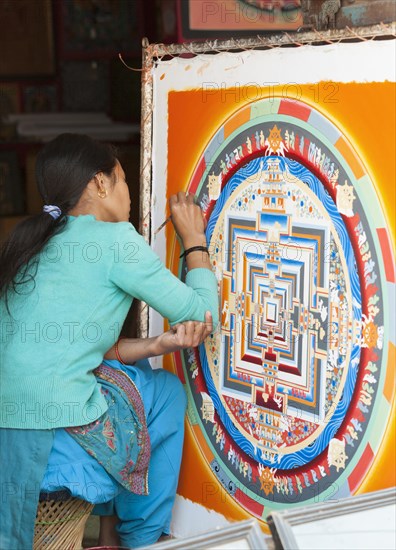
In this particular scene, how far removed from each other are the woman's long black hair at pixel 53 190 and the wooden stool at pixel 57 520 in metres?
0.49

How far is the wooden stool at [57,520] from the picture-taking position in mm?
2025

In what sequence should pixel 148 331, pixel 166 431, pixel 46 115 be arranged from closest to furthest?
pixel 166 431 < pixel 148 331 < pixel 46 115

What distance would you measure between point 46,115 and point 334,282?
12.8 feet

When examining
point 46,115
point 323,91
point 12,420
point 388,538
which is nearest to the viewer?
point 388,538

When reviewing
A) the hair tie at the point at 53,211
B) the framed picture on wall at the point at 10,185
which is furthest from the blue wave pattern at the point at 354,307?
the framed picture on wall at the point at 10,185

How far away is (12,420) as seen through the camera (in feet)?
6.63

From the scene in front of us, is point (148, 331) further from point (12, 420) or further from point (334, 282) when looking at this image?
point (334, 282)

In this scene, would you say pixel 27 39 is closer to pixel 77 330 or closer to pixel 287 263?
pixel 77 330

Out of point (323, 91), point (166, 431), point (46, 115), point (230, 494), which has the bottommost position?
point (230, 494)

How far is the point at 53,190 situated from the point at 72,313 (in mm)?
330

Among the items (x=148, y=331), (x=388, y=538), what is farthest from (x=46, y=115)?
(x=388, y=538)

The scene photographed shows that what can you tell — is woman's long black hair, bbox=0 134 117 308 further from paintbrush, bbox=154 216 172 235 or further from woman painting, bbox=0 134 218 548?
paintbrush, bbox=154 216 172 235

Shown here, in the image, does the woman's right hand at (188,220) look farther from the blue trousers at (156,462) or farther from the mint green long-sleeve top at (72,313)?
the blue trousers at (156,462)

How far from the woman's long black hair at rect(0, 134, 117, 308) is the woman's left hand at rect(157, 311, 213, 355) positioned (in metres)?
0.35
